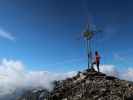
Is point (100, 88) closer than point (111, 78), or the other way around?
point (100, 88)

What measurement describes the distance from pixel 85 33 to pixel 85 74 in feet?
34.7

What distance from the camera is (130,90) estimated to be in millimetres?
45406

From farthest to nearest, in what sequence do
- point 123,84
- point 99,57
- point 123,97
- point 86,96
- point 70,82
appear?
point 70,82, point 99,57, point 123,84, point 86,96, point 123,97

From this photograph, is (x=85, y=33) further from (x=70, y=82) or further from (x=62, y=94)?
(x=62, y=94)

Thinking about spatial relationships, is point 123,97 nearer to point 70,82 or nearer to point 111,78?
point 111,78

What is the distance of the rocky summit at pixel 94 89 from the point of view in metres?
44.5

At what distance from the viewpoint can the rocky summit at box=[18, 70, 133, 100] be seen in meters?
44.5

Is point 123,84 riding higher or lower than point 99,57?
lower

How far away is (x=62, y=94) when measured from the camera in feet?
164

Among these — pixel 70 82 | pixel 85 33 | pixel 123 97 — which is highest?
pixel 85 33

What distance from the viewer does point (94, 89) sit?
4772 centimetres

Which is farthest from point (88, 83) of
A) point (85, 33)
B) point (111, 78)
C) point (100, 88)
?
point (85, 33)

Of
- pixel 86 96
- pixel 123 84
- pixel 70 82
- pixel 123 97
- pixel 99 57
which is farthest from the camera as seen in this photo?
pixel 70 82

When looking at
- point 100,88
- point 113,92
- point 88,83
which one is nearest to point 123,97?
point 113,92
